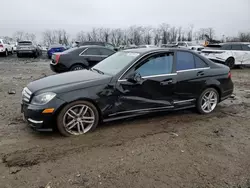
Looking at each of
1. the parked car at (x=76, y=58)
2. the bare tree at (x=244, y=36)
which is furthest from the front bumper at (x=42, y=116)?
the bare tree at (x=244, y=36)

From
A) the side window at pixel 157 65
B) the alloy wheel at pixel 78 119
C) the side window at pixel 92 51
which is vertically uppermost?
the side window at pixel 92 51

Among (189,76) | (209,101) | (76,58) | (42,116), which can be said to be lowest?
(209,101)

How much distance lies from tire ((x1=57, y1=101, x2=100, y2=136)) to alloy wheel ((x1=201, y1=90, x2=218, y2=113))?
2.61 metres

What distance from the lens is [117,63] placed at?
16.4 feet

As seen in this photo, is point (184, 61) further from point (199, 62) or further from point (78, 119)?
point (78, 119)

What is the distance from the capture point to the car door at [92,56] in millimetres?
10672

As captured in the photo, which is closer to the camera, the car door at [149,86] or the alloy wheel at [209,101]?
the car door at [149,86]

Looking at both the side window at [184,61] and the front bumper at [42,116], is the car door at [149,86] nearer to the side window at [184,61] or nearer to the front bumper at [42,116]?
the side window at [184,61]

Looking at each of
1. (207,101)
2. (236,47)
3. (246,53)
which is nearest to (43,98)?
(207,101)

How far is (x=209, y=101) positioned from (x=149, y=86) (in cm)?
179

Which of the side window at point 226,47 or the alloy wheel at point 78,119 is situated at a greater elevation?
the side window at point 226,47

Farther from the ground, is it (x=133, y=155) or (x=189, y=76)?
(x=189, y=76)

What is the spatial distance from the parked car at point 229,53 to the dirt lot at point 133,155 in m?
10.3

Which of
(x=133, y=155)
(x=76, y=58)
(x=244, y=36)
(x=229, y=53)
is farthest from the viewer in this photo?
(x=244, y=36)
